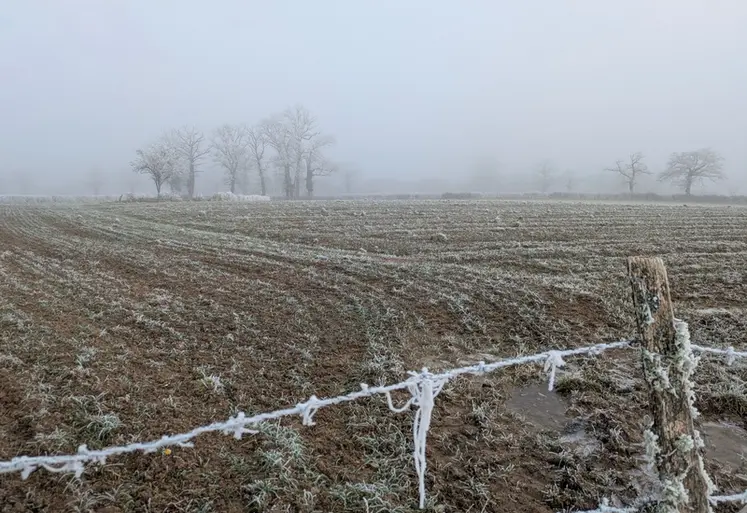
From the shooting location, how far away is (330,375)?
5023 millimetres

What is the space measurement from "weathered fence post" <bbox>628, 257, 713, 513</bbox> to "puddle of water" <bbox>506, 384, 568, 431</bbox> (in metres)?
1.91

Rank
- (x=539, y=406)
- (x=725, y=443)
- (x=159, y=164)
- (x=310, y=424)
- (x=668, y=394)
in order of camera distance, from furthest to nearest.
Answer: (x=159, y=164)
(x=539, y=406)
(x=725, y=443)
(x=310, y=424)
(x=668, y=394)

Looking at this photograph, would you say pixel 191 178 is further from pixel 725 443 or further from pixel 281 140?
pixel 725 443

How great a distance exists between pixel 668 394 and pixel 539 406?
7.77 ft

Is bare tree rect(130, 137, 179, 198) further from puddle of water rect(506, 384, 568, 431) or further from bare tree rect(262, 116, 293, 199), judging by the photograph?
puddle of water rect(506, 384, 568, 431)

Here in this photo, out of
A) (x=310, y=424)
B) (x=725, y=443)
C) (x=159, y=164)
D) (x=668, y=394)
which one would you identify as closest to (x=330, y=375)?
(x=310, y=424)

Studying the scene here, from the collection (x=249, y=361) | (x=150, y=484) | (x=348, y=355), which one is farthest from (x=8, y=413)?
(x=348, y=355)

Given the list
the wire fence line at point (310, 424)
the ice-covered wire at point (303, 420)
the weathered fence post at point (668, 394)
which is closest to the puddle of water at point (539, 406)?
the wire fence line at point (310, 424)

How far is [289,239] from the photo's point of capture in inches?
602

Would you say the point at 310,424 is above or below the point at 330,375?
above

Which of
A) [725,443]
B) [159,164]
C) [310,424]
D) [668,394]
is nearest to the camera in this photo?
[668,394]

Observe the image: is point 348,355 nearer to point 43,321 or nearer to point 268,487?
point 268,487

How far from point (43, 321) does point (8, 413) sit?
264cm

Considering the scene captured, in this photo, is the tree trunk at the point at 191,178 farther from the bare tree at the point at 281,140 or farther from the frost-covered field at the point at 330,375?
the frost-covered field at the point at 330,375
